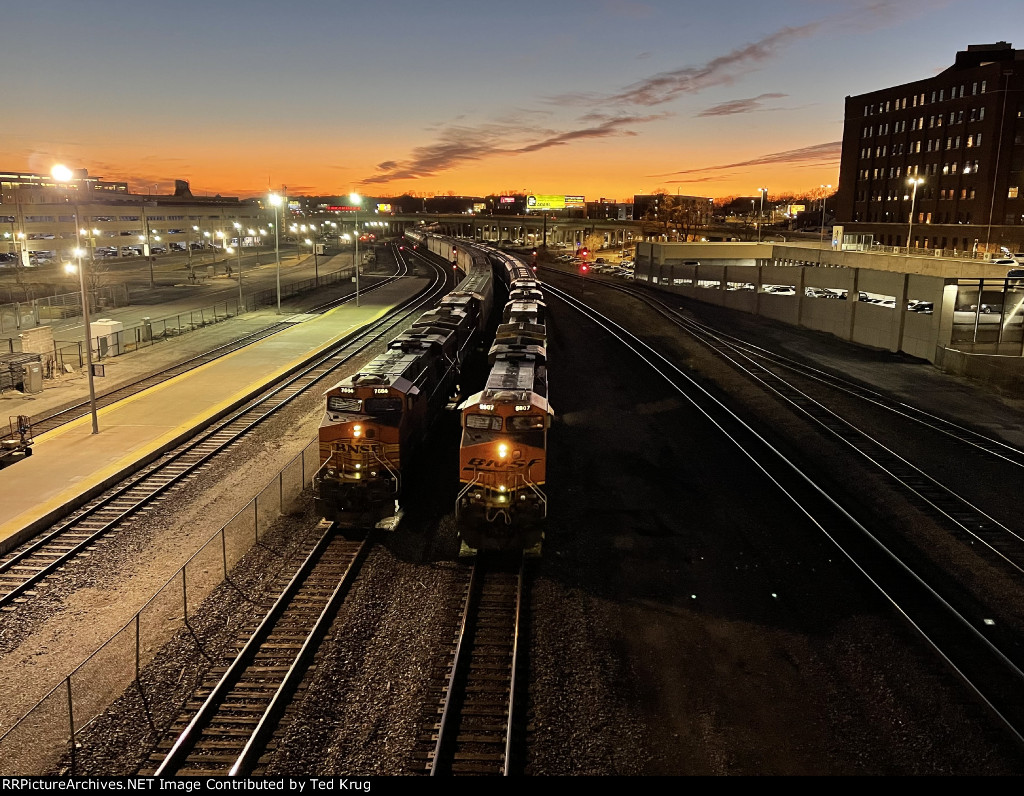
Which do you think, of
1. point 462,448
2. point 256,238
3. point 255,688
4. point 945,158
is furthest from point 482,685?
point 256,238

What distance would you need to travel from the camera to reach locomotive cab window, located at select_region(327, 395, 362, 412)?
61.3ft

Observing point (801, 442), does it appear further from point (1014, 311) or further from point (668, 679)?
point (1014, 311)

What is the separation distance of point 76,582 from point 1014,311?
47.3 meters

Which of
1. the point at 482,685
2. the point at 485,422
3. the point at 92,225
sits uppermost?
the point at 92,225

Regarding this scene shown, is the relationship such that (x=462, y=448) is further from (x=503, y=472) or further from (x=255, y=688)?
(x=255, y=688)

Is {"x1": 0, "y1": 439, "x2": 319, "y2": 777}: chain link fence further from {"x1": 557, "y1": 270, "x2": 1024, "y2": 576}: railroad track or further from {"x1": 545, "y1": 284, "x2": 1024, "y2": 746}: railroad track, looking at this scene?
{"x1": 557, "y1": 270, "x2": 1024, "y2": 576}: railroad track

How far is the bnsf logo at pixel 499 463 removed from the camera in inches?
663

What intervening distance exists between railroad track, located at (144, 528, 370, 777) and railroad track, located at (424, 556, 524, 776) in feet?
8.91

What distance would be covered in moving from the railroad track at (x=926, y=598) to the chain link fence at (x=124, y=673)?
1433 cm

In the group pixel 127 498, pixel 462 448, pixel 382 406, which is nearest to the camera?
pixel 462 448

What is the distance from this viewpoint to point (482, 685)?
41.5 ft

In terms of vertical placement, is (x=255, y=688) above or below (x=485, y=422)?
below

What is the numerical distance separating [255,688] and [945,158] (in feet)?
341

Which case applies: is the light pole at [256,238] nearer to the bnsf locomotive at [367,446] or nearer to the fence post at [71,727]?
the bnsf locomotive at [367,446]
